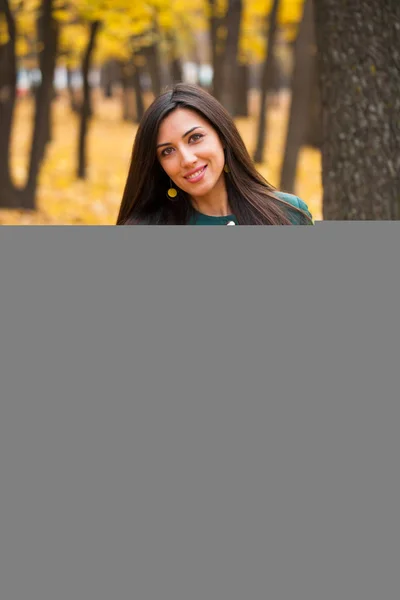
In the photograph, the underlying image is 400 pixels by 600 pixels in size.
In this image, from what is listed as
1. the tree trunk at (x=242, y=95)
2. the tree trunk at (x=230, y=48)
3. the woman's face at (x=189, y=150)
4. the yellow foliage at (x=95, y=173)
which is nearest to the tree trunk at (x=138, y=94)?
the yellow foliage at (x=95, y=173)

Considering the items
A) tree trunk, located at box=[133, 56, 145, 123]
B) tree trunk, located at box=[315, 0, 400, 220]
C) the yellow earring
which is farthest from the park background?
the yellow earring

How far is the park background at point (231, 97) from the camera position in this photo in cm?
467

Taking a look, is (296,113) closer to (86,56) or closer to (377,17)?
(86,56)

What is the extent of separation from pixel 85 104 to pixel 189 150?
1439 cm

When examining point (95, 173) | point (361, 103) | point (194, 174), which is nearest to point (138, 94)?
point (95, 173)

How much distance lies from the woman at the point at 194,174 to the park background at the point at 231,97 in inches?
18.8

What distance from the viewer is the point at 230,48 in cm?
1428

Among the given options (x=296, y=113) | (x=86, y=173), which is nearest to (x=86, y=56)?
(x=86, y=173)

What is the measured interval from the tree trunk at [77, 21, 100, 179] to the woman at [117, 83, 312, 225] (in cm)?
1340

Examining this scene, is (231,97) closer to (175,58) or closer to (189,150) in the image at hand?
(175,58)

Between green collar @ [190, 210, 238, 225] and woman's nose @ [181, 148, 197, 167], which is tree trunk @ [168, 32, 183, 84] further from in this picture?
woman's nose @ [181, 148, 197, 167]

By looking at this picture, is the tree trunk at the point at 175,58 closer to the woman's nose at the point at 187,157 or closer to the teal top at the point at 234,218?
the teal top at the point at 234,218

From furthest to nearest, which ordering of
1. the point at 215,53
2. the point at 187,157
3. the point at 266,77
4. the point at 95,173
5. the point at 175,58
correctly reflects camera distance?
1. the point at 95,173
2. the point at 175,58
3. the point at 266,77
4. the point at 215,53
5. the point at 187,157

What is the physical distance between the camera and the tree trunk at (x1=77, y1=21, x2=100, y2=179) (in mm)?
15926
